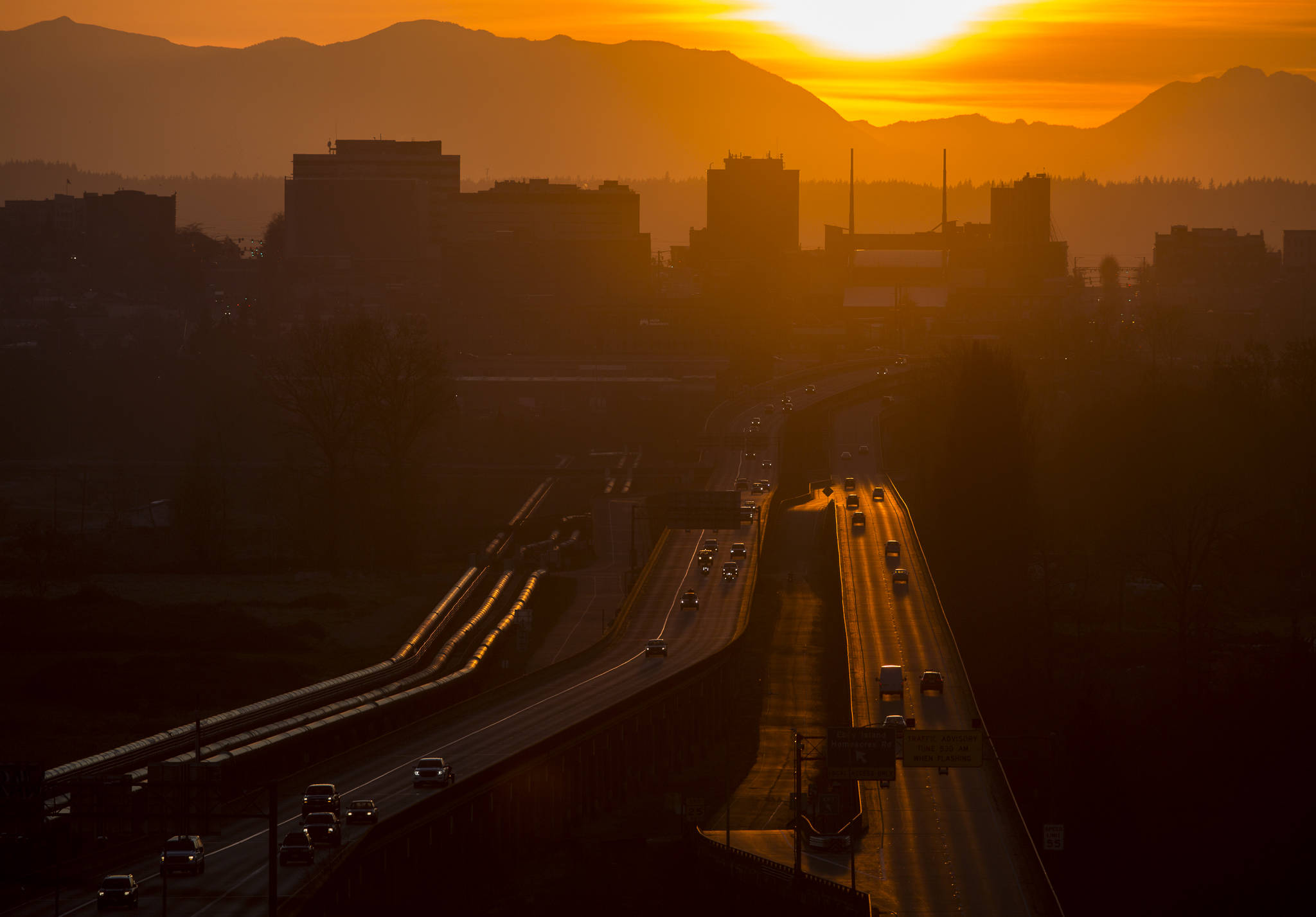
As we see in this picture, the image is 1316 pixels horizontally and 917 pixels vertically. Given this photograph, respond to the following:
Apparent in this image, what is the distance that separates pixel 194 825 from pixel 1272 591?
3504 centimetres

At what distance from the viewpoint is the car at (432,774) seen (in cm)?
2636

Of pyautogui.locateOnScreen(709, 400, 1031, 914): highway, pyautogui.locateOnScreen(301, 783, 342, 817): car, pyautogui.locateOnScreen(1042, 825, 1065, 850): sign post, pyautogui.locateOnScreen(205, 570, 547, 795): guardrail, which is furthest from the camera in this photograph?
pyautogui.locateOnScreen(205, 570, 547, 795): guardrail

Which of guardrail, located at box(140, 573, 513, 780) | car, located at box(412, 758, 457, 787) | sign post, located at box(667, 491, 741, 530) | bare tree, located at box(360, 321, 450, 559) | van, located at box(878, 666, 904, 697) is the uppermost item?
bare tree, located at box(360, 321, 450, 559)

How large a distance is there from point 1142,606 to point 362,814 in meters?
29.9

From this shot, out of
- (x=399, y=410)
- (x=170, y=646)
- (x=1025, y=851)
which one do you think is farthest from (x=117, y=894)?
(x=399, y=410)

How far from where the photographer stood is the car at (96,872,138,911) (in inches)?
800

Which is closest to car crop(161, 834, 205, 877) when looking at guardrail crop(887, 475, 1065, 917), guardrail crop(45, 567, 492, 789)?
guardrail crop(45, 567, 492, 789)

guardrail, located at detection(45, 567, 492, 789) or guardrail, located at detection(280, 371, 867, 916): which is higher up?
guardrail, located at detection(45, 567, 492, 789)

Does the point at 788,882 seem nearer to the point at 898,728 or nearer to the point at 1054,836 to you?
the point at 898,728

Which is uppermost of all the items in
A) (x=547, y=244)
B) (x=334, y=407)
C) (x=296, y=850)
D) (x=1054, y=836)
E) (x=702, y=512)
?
(x=547, y=244)

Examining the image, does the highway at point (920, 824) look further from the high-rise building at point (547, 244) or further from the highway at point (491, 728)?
the high-rise building at point (547, 244)

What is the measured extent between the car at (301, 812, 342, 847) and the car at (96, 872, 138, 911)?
2.92 metres

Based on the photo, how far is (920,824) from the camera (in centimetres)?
2561

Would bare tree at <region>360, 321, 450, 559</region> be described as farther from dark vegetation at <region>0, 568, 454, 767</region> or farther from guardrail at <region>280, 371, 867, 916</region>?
guardrail at <region>280, 371, 867, 916</region>
